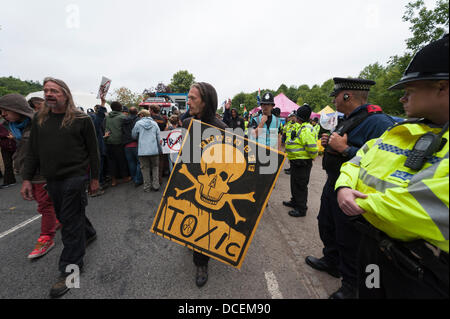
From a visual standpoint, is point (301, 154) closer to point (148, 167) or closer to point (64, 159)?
point (64, 159)

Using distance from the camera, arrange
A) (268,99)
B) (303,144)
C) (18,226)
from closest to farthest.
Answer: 1. (18,226)
2. (303,144)
3. (268,99)

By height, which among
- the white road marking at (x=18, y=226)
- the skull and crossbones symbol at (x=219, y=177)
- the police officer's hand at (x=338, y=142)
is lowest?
the white road marking at (x=18, y=226)

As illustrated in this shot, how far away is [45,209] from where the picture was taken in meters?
2.26

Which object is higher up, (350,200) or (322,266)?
(350,200)

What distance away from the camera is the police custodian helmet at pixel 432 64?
2.75 ft

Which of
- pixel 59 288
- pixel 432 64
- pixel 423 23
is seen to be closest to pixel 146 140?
pixel 59 288

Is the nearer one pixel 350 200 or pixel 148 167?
pixel 350 200

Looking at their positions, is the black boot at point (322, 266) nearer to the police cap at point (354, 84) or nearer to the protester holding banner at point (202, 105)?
the protester holding banner at point (202, 105)

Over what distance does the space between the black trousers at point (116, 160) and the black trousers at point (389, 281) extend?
5.10m

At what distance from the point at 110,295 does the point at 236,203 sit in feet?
5.04

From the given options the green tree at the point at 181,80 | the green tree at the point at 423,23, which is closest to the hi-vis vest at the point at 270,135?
the green tree at the point at 423,23

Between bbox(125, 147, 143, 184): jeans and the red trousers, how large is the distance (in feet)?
7.75

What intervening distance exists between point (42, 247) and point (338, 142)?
3687mm

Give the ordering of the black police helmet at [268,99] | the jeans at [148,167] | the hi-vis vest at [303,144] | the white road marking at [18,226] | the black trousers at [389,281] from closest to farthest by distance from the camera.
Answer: the black trousers at [389,281], the white road marking at [18,226], the hi-vis vest at [303,144], the black police helmet at [268,99], the jeans at [148,167]
